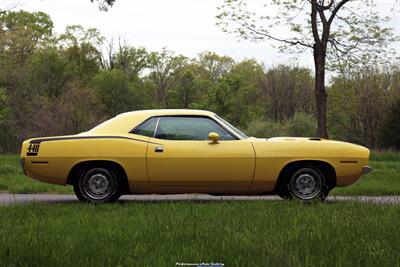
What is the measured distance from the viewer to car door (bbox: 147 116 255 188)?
8461 mm

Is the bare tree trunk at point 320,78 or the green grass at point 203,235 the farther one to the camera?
the bare tree trunk at point 320,78

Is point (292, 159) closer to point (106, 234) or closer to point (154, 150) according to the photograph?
point (154, 150)

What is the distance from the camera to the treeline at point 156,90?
41.8 m

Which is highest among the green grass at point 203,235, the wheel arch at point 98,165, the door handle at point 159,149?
the door handle at point 159,149

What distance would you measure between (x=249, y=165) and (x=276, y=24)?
16.3 metres

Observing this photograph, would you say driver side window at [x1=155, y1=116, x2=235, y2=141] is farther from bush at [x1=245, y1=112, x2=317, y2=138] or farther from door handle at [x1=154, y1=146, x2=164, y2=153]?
bush at [x1=245, y1=112, x2=317, y2=138]

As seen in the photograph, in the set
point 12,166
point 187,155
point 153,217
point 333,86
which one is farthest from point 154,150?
point 333,86

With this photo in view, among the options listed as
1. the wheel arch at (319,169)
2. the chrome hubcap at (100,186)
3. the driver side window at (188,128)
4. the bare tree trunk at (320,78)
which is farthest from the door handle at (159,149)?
the bare tree trunk at (320,78)

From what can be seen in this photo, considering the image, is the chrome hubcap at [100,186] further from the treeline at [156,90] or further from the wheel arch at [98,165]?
the treeline at [156,90]

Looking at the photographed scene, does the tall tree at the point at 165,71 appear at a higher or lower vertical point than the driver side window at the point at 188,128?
higher

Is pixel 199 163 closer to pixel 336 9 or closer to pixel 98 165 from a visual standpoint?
pixel 98 165

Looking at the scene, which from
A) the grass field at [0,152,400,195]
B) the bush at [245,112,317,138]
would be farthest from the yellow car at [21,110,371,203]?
the bush at [245,112,317,138]

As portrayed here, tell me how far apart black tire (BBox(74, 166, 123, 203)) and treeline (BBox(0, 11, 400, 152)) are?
84.9 feet

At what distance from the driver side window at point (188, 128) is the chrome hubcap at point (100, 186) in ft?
3.31
